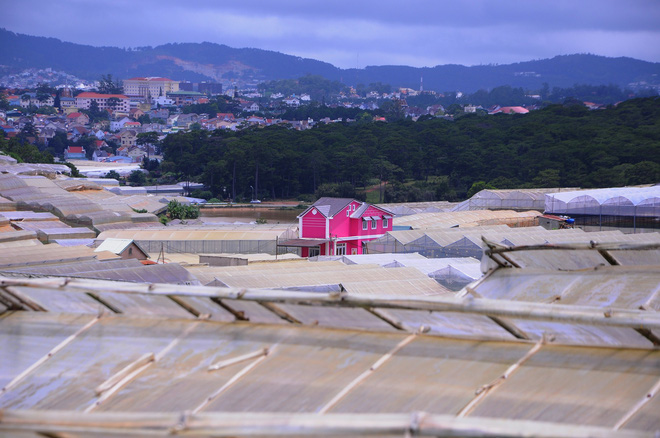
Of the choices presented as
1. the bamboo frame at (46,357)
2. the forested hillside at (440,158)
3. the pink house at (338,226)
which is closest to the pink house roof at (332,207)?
the pink house at (338,226)

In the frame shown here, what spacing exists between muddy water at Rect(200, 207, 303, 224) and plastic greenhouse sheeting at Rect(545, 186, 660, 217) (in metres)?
12.3

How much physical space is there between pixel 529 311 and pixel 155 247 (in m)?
18.1

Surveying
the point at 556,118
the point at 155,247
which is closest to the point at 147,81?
the point at 556,118

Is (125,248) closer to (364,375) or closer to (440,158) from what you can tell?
(364,375)

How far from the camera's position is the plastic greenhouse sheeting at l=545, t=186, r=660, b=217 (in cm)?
2405

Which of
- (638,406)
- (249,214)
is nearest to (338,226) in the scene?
(249,214)

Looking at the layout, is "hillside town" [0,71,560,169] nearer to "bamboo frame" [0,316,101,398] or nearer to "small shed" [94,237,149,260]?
"small shed" [94,237,149,260]

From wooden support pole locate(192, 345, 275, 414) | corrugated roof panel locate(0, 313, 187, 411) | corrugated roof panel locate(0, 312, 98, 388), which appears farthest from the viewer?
corrugated roof panel locate(0, 312, 98, 388)

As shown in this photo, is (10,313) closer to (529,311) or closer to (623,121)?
(529,311)

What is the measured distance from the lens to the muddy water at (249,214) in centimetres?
3530

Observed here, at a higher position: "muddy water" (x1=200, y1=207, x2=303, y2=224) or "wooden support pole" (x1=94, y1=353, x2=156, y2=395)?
"wooden support pole" (x1=94, y1=353, x2=156, y2=395)

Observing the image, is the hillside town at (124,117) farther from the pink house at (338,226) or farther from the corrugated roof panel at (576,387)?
the corrugated roof panel at (576,387)

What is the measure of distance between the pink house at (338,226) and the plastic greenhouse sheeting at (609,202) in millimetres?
6188

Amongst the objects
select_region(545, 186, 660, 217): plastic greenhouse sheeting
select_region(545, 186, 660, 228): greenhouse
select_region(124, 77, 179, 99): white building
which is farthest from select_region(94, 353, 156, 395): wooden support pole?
select_region(124, 77, 179, 99): white building
